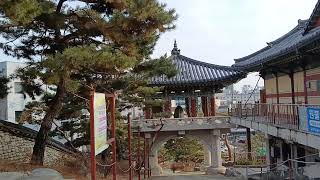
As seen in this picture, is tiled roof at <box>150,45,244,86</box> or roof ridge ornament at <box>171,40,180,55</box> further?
roof ridge ornament at <box>171,40,180,55</box>

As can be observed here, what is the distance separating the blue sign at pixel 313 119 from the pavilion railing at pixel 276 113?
0.16 m

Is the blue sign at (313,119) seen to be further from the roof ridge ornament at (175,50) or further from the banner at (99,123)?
the roof ridge ornament at (175,50)

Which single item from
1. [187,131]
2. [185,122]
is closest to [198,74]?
[185,122]

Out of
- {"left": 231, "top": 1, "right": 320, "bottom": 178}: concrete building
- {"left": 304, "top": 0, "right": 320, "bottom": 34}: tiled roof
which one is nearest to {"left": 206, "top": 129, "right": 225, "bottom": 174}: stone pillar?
{"left": 231, "top": 1, "right": 320, "bottom": 178}: concrete building

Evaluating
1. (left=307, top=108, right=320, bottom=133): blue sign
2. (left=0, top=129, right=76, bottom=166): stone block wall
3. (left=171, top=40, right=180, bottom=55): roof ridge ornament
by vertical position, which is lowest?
(left=0, top=129, right=76, bottom=166): stone block wall

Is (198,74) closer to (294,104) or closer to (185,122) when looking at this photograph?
(185,122)

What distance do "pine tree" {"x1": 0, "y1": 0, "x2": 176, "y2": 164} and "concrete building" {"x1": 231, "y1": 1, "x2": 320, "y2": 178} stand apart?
533cm

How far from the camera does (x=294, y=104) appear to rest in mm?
15477

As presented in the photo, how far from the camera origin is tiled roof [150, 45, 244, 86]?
107ft

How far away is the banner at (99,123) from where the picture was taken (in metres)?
8.79

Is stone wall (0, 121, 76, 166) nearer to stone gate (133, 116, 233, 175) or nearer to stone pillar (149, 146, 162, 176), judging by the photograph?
stone gate (133, 116, 233, 175)

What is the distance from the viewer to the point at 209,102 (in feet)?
112

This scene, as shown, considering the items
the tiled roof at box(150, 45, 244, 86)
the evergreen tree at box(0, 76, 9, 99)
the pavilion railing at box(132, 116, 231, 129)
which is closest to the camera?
the evergreen tree at box(0, 76, 9, 99)

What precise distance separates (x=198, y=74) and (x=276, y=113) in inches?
593
